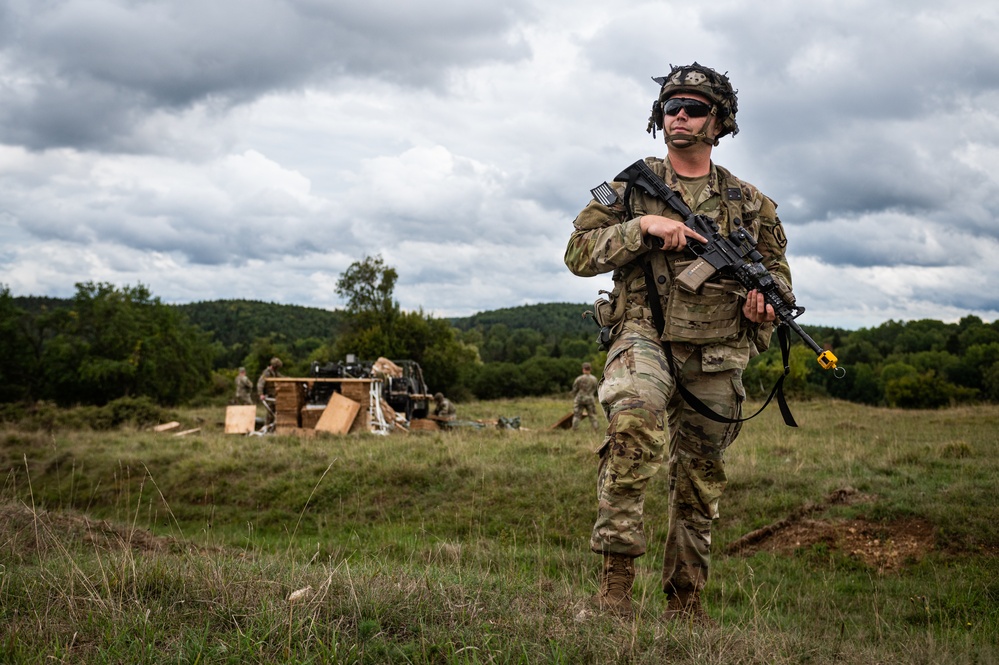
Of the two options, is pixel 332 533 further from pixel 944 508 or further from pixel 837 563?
pixel 944 508

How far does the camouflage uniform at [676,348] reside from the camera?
3980 mm

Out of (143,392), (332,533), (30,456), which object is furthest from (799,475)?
(143,392)

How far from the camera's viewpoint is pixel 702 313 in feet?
13.9

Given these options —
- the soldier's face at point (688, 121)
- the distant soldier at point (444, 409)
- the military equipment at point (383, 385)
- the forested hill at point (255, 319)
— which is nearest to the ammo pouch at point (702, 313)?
the soldier's face at point (688, 121)

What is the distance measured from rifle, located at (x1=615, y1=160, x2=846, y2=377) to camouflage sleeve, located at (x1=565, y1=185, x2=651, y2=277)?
182mm

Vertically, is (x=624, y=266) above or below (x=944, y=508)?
above

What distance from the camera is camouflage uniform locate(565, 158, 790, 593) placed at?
157 inches

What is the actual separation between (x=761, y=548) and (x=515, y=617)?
4.79 m

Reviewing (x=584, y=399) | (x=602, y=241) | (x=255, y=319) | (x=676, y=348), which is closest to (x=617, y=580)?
(x=676, y=348)

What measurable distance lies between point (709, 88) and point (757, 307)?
1351 millimetres

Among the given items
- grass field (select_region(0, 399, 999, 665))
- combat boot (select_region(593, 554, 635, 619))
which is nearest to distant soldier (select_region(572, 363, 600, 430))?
grass field (select_region(0, 399, 999, 665))

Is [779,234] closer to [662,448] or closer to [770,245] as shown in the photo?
[770,245]

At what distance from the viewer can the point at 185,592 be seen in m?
3.44

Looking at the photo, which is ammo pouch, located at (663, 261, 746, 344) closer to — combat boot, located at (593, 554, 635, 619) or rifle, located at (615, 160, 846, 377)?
rifle, located at (615, 160, 846, 377)
